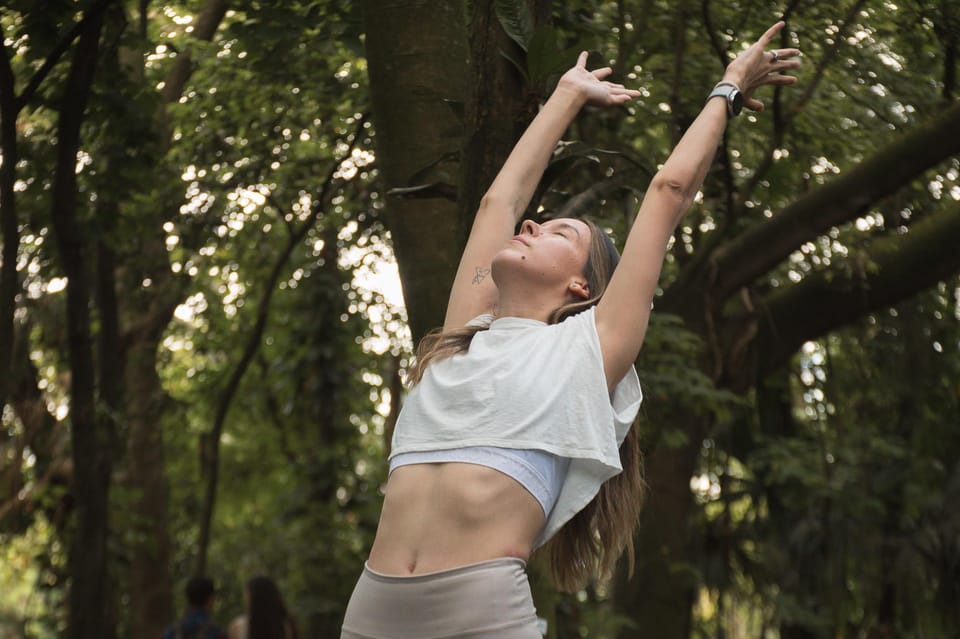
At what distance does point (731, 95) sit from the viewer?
2.75 meters

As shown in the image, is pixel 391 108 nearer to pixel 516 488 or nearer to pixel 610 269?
pixel 610 269

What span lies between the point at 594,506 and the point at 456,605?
0.56m

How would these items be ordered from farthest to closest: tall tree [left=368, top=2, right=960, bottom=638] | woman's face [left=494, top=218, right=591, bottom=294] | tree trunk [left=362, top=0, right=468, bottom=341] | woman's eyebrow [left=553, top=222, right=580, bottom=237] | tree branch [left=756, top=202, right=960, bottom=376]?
tree branch [left=756, top=202, right=960, bottom=376], tall tree [left=368, top=2, right=960, bottom=638], tree trunk [left=362, top=0, right=468, bottom=341], woman's eyebrow [left=553, top=222, right=580, bottom=237], woman's face [left=494, top=218, right=591, bottom=294]

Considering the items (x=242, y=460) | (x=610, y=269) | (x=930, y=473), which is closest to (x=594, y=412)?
(x=610, y=269)

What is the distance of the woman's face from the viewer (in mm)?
2730

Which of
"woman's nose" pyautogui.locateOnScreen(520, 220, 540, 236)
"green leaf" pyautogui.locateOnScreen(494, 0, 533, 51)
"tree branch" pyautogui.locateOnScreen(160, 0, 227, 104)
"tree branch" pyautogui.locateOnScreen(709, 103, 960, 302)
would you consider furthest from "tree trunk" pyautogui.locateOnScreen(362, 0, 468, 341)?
"tree branch" pyautogui.locateOnScreen(160, 0, 227, 104)

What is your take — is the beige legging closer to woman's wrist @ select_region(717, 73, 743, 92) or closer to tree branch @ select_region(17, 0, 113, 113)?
woman's wrist @ select_region(717, 73, 743, 92)

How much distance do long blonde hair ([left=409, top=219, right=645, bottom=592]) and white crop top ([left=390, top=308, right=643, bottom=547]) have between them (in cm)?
17

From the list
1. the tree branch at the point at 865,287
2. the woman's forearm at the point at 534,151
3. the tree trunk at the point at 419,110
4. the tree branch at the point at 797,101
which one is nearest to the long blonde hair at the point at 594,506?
the woman's forearm at the point at 534,151

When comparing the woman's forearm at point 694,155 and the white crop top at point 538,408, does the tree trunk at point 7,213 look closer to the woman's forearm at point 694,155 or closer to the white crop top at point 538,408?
the white crop top at point 538,408

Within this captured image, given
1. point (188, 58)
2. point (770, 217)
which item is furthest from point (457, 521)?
point (188, 58)

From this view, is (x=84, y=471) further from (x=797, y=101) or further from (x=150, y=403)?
(x=797, y=101)

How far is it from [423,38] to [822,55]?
10.2ft

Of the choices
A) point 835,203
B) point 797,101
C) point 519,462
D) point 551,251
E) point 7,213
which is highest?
point 551,251
